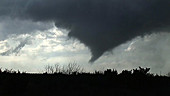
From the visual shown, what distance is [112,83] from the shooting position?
76.4 feet

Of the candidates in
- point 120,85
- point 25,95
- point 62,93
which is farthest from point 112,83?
point 25,95

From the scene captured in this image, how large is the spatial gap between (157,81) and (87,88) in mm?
7304

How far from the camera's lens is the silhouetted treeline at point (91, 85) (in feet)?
65.7

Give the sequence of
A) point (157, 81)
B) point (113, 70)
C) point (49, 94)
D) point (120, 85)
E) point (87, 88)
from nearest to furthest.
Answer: point (49, 94)
point (87, 88)
point (120, 85)
point (157, 81)
point (113, 70)

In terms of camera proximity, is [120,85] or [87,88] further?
[120,85]

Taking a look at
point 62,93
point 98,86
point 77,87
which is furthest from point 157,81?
point 62,93

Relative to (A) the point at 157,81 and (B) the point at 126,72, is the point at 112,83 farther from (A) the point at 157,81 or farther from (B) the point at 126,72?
(A) the point at 157,81

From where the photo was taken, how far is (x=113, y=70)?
2659cm

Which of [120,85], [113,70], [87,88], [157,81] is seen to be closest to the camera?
[87,88]

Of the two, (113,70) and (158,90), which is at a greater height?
(113,70)

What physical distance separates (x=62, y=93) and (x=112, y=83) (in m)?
5.28

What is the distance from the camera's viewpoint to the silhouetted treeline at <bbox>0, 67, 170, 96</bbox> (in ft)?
65.7

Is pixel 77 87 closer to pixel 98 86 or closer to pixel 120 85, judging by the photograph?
pixel 98 86

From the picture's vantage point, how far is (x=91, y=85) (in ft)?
73.4
